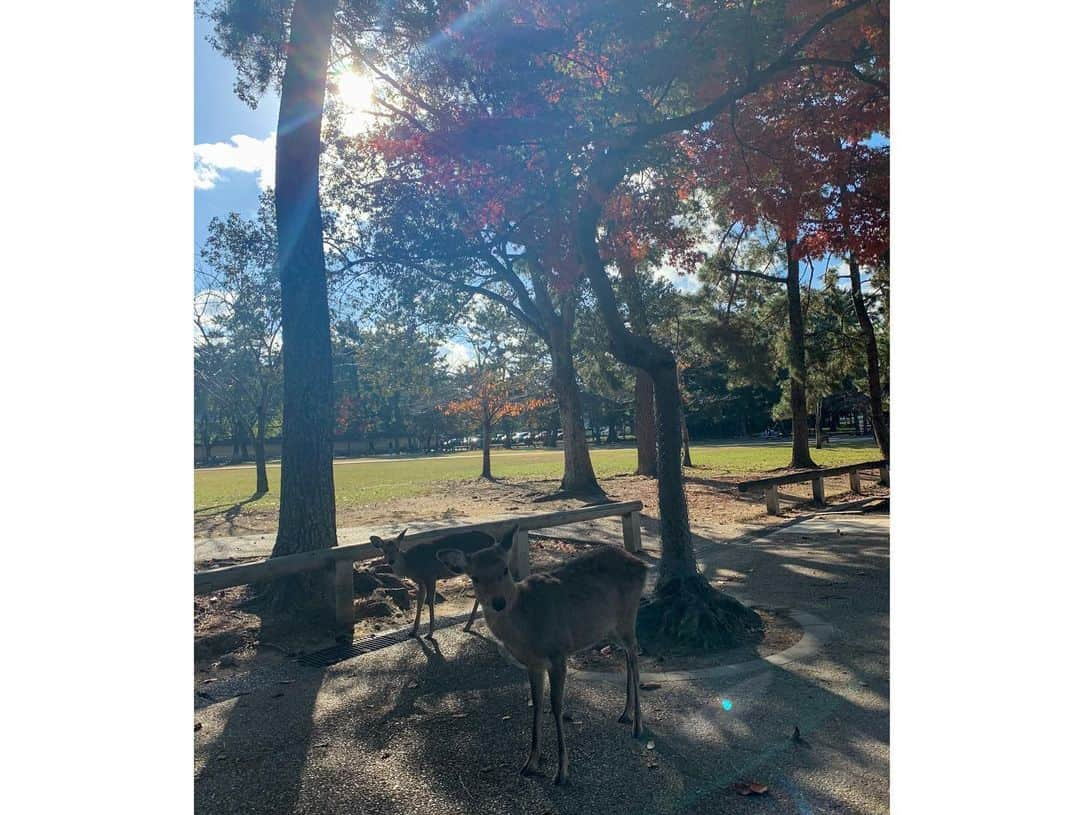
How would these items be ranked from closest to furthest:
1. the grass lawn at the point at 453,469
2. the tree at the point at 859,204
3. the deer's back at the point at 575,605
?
the deer's back at the point at 575,605 < the tree at the point at 859,204 < the grass lawn at the point at 453,469

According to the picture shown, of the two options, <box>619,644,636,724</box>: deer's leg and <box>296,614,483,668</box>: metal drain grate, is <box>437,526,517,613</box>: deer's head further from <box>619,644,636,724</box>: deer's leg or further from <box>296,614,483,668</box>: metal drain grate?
<box>296,614,483,668</box>: metal drain grate

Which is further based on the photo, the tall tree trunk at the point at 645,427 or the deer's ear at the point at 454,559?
the tall tree trunk at the point at 645,427

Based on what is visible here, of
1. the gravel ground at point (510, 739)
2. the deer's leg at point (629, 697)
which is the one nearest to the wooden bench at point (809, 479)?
the gravel ground at point (510, 739)

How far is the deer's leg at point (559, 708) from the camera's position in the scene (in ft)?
7.55

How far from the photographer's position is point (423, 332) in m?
15.0

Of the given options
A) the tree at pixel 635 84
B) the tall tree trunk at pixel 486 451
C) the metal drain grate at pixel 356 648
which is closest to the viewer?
the metal drain grate at pixel 356 648

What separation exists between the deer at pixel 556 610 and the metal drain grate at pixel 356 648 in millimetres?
1641

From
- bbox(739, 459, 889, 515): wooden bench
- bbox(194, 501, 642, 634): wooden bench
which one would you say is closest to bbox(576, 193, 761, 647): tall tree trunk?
bbox(194, 501, 642, 634): wooden bench

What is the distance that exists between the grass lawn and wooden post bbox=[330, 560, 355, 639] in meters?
6.39

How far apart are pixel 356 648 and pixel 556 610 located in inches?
77.9

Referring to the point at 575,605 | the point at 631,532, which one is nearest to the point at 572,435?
the point at 631,532

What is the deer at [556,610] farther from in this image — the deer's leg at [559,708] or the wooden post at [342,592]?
the wooden post at [342,592]
